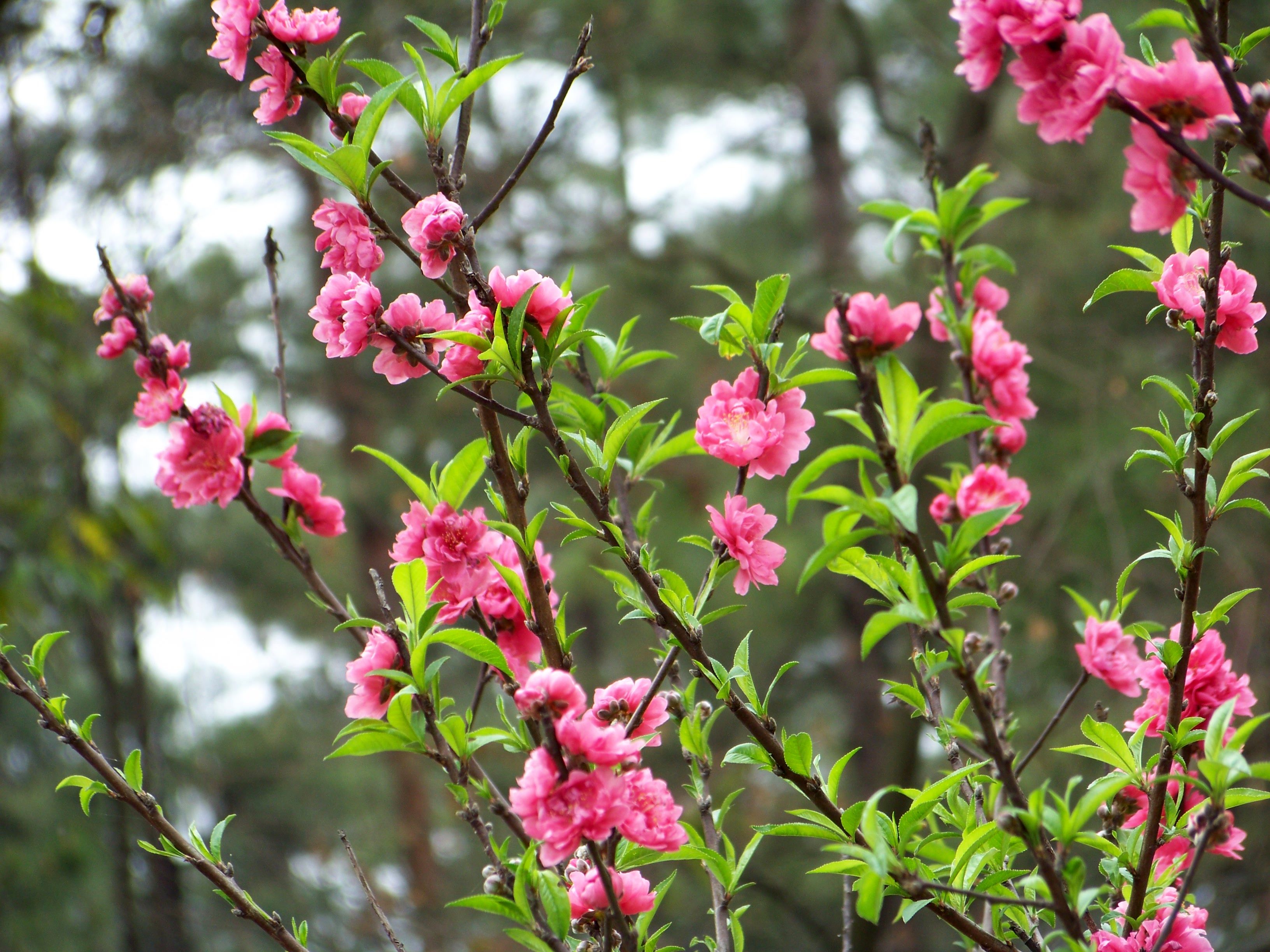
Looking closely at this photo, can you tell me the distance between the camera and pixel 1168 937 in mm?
836

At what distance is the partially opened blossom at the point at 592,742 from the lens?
0.71 meters

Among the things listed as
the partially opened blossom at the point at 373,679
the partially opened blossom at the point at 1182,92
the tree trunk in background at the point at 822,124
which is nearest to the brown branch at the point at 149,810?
the partially opened blossom at the point at 373,679

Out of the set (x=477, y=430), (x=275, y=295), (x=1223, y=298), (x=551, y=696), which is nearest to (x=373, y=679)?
(x=551, y=696)

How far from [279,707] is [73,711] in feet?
5.17

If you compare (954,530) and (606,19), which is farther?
(606,19)

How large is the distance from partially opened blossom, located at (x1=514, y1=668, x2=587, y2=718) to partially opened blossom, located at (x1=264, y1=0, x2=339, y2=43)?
0.63 metres

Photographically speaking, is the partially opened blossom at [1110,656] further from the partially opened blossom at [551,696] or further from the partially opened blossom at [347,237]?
the partially opened blossom at [347,237]

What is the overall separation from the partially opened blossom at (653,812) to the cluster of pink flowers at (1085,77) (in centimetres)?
57

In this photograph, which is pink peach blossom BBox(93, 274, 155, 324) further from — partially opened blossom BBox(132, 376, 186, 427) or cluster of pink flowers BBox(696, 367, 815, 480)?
cluster of pink flowers BBox(696, 367, 815, 480)

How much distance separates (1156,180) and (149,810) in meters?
1.06

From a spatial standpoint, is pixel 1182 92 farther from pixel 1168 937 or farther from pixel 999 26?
pixel 1168 937

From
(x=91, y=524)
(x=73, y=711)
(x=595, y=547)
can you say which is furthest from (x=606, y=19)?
(x=73, y=711)

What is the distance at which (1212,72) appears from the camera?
651mm

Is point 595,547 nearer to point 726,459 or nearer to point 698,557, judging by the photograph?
point 698,557
